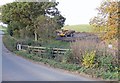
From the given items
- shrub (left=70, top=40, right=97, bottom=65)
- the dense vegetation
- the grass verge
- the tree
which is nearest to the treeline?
the dense vegetation

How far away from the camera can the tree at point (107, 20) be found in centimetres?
513

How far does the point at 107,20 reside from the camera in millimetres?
5184

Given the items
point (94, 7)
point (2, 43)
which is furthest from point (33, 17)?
point (94, 7)

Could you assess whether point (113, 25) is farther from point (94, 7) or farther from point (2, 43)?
point (2, 43)

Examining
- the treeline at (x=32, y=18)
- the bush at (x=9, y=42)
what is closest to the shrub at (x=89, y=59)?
the treeline at (x=32, y=18)

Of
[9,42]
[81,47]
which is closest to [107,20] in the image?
[81,47]

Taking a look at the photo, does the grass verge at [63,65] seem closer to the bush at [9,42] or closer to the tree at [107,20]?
the bush at [9,42]

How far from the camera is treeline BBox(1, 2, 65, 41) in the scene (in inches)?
210

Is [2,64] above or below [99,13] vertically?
below

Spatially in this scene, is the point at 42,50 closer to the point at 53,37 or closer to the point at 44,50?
the point at 44,50

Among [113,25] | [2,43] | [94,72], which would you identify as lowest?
[94,72]

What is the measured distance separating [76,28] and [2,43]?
1.34 metres

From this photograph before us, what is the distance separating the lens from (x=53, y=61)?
5.44 metres

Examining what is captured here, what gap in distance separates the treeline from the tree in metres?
0.63
